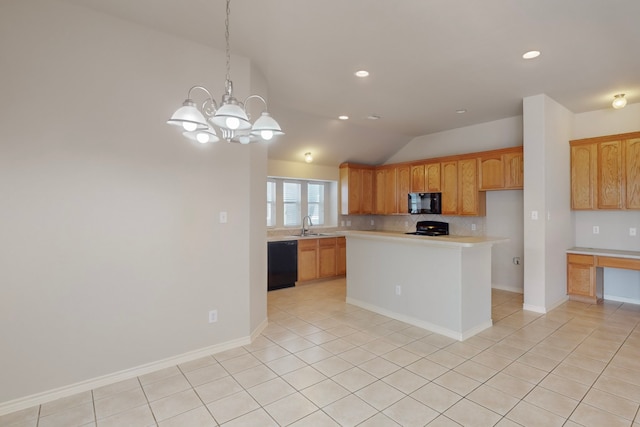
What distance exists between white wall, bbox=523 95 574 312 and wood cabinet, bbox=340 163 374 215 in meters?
3.24

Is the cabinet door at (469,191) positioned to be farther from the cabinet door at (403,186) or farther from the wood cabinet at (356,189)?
the wood cabinet at (356,189)

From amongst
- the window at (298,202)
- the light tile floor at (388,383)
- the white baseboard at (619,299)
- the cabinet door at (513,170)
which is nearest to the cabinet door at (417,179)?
the cabinet door at (513,170)

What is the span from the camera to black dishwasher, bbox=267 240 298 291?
555 centimetres

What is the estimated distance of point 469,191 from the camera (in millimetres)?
5520

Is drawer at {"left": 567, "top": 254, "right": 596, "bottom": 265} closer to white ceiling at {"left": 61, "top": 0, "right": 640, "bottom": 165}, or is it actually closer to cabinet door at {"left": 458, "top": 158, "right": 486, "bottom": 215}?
cabinet door at {"left": 458, "top": 158, "right": 486, "bottom": 215}

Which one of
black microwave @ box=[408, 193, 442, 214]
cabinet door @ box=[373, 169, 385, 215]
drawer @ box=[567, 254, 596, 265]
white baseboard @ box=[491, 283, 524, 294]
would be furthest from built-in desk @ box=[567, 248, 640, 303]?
cabinet door @ box=[373, 169, 385, 215]

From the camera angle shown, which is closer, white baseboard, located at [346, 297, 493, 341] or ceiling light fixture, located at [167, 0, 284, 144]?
ceiling light fixture, located at [167, 0, 284, 144]

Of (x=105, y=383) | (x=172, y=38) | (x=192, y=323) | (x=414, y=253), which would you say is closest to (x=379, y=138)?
(x=414, y=253)

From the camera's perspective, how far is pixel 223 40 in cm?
288

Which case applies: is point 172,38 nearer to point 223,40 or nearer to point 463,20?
point 223,40

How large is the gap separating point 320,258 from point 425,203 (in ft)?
7.43

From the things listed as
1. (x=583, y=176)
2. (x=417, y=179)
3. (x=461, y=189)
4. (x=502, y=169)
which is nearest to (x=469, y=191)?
(x=461, y=189)

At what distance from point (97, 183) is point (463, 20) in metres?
3.16

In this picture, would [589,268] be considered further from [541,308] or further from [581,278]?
[541,308]
